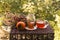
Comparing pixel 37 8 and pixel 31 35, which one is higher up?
pixel 37 8

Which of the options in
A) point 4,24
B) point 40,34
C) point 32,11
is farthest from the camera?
point 32,11

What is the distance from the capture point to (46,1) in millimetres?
3262

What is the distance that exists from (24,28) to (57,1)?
1.36 m

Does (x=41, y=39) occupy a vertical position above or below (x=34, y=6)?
below

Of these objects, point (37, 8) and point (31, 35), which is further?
point (37, 8)

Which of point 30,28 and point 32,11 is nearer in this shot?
point 30,28

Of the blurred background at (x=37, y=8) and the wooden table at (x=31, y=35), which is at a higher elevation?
the blurred background at (x=37, y=8)

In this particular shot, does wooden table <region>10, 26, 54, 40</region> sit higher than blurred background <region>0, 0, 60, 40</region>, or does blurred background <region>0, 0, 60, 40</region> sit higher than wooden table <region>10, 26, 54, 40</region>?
blurred background <region>0, 0, 60, 40</region>

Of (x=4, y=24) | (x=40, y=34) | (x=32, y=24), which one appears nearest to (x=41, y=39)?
(x=40, y=34)

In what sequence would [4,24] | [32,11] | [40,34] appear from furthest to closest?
[32,11] → [4,24] → [40,34]

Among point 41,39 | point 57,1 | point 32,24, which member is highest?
point 57,1

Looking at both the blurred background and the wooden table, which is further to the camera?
the blurred background

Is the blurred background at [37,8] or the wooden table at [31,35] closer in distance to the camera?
the wooden table at [31,35]

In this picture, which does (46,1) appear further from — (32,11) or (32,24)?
(32,24)
